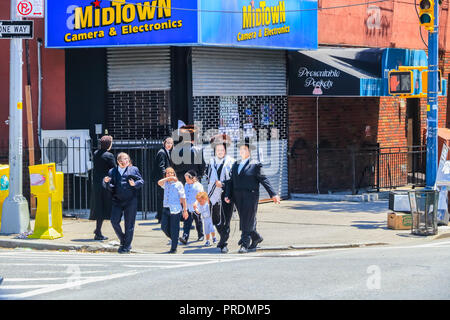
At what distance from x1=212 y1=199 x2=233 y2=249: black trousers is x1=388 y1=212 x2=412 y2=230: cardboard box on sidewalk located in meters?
4.03

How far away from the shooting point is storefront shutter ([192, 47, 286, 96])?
60.4ft

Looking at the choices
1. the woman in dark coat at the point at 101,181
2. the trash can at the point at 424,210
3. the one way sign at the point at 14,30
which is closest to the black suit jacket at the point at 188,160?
the woman in dark coat at the point at 101,181

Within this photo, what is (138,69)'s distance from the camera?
18391mm

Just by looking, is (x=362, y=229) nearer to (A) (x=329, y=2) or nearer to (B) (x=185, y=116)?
(B) (x=185, y=116)

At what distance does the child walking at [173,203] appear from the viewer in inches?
527

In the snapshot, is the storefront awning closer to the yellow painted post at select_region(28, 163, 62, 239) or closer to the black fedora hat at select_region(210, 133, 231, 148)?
the black fedora hat at select_region(210, 133, 231, 148)

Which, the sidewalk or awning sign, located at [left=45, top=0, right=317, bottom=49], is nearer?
the sidewalk

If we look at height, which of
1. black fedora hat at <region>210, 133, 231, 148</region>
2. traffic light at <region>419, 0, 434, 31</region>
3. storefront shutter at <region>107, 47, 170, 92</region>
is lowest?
black fedora hat at <region>210, 133, 231, 148</region>

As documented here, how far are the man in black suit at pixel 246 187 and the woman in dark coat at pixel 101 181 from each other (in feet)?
7.99

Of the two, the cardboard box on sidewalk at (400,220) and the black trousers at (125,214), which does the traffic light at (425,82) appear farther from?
the black trousers at (125,214)

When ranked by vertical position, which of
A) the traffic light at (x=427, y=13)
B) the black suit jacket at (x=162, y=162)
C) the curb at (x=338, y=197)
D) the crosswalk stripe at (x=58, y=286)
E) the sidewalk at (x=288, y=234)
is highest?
the traffic light at (x=427, y=13)

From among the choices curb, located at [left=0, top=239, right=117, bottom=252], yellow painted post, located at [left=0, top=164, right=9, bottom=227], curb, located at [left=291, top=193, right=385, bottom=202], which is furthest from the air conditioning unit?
curb, located at [left=291, top=193, right=385, bottom=202]

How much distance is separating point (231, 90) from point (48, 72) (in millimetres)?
4185

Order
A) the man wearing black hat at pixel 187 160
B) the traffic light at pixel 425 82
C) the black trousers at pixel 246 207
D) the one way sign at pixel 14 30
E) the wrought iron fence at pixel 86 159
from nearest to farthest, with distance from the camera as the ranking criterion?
the black trousers at pixel 246 207, the one way sign at pixel 14 30, the man wearing black hat at pixel 187 160, the traffic light at pixel 425 82, the wrought iron fence at pixel 86 159
